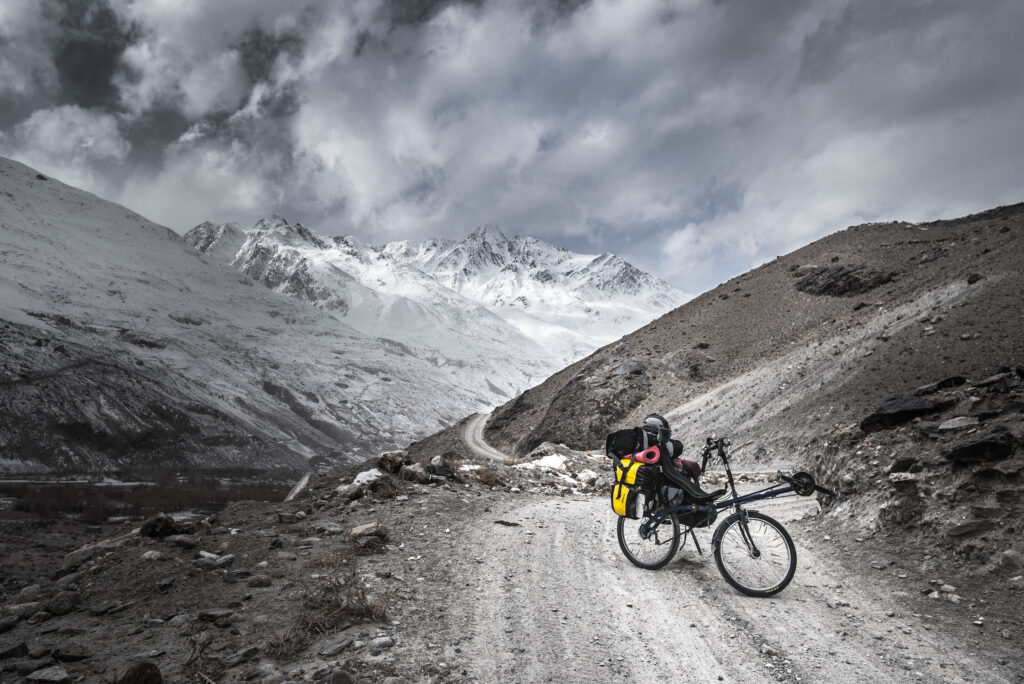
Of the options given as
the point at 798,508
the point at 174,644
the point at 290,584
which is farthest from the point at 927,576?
the point at 174,644

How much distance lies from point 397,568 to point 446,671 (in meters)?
3.05

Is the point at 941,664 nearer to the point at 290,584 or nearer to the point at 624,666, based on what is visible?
the point at 624,666

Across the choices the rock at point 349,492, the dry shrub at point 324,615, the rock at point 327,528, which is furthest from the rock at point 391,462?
the dry shrub at point 324,615

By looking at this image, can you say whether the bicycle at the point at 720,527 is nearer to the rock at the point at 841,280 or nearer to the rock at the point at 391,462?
the rock at the point at 391,462

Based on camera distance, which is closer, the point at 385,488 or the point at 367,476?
the point at 385,488

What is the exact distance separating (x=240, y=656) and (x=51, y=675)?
66.2 inches

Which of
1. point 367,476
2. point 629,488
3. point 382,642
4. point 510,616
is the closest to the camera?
point 382,642

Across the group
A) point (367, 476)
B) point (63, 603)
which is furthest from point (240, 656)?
point (367, 476)

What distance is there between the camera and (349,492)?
37.0 ft

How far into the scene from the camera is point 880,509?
811 cm

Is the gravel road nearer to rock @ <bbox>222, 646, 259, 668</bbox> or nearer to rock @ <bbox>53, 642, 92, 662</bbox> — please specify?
rock @ <bbox>222, 646, 259, 668</bbox>

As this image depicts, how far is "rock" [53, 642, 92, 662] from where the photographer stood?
4953mm

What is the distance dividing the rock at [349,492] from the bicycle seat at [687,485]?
7.22 meters

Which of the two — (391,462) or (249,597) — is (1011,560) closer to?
(249,597)
